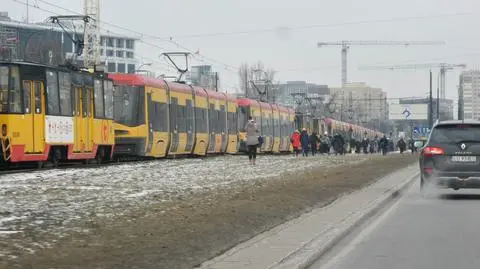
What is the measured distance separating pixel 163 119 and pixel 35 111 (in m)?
11.5

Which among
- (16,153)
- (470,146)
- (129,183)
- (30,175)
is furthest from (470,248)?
(16,153)

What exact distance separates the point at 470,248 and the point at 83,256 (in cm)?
561

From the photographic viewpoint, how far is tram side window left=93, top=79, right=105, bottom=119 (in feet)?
98.9

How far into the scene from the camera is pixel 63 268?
830 cm

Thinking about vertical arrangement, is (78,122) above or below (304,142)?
above

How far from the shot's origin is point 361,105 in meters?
158

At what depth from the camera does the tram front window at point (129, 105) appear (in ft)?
112

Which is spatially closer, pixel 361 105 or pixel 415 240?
pixel 415 240

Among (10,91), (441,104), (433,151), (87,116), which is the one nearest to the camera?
(433,151)

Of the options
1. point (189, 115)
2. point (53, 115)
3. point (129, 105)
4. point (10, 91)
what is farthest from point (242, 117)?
point (10, 91)

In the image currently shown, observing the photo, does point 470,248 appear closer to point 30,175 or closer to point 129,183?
point 129,183

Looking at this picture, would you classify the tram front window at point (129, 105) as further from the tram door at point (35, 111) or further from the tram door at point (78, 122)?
the tram door at point (35, 111)

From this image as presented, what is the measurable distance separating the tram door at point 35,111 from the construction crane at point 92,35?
45.6 meters

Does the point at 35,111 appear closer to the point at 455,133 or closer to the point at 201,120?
the point at 455,133
